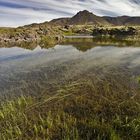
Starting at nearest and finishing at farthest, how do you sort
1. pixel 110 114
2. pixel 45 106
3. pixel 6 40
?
pixel 110 114 < pixel 45 106 < pixel 6 40

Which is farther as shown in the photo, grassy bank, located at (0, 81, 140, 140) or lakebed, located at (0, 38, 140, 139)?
lakebed, located at (0, 38, 140, 139)

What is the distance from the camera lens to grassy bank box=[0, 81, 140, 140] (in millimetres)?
10930

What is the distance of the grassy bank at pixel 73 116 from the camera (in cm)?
1093

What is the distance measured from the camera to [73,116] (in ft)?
42.3

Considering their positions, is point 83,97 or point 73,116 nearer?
point 73,116

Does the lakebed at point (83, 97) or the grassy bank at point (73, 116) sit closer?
the grassy bank at point (73, 116)

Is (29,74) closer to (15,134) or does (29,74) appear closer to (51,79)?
(51,79)

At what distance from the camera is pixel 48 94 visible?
16828 mm

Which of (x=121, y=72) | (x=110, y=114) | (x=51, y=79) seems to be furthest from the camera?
(x=121, y=72)

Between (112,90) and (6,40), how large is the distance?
69.8 metres

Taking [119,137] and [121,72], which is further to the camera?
[121,72]

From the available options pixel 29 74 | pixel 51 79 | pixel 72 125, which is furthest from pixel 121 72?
pixel 72 125

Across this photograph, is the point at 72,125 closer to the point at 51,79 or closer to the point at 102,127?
the point at 102,127

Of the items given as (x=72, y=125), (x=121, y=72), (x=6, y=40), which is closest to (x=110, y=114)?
(x=72, y=125)
